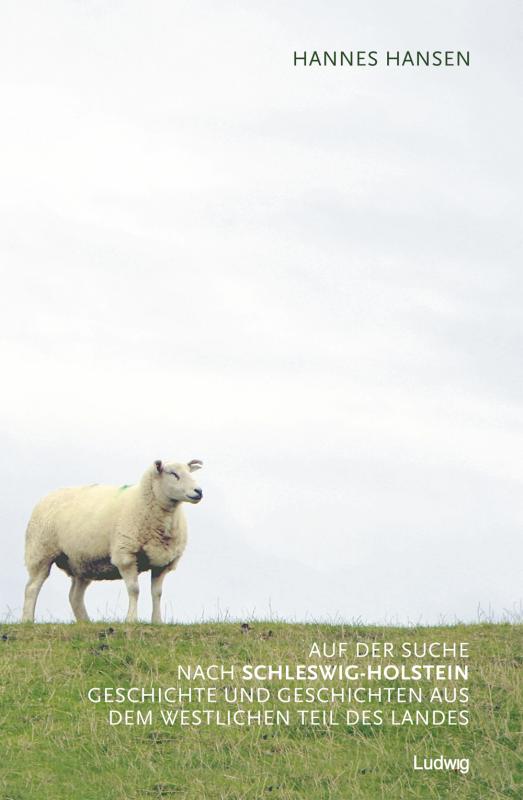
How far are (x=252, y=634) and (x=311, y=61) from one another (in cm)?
912

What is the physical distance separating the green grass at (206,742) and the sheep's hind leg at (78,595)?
4849 millimetres

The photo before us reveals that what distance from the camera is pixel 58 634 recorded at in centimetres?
1697

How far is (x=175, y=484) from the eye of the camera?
64.2ft

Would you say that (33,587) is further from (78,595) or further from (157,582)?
(157,582)

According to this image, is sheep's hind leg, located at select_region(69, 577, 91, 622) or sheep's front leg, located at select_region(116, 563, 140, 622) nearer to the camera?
sheep's front leg, located at select_region(116, 563, 140, 622)

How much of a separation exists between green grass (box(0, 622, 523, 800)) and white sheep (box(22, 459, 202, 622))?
3125 mm

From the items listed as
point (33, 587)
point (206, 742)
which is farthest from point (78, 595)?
point (206, 742)

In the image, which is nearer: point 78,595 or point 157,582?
point 157,582

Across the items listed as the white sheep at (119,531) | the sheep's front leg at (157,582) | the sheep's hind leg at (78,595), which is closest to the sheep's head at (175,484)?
the white sheep at (119,531)

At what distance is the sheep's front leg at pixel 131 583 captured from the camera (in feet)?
63.1

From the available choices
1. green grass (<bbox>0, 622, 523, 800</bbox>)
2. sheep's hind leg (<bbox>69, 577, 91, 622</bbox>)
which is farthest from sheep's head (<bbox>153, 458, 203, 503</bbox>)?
green grass (<bbox>0, 622, 523, 800</bbox>)

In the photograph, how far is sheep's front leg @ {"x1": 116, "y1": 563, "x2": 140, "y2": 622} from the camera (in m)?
19.2

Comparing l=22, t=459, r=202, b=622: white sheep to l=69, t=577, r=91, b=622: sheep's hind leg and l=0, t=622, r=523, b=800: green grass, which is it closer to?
l=69, t=577, r=91, b=622: sheep's hind leg

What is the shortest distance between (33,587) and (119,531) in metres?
2.83
